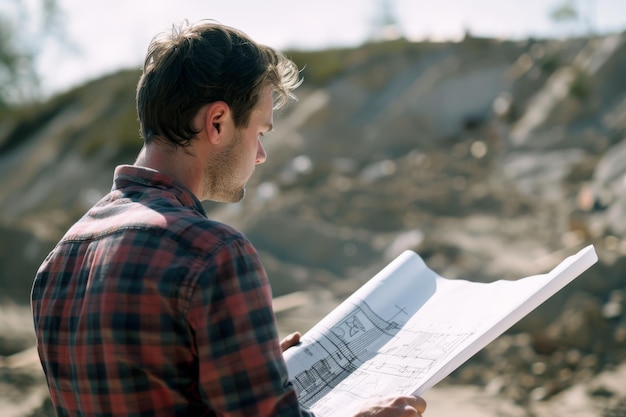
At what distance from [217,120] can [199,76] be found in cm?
10

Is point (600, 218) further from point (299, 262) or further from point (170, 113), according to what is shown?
→ point (170, 113)

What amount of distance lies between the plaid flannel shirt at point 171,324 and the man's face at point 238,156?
0.21 m

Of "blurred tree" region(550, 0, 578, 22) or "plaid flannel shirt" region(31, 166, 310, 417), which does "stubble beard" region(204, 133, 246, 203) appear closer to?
"plaid flannel shirt" region(31, 166, 310, 417)

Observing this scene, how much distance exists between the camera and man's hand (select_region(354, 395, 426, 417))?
152 centimetres

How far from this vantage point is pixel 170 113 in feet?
5.39

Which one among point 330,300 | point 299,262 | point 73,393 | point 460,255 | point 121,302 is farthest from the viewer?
point 299,262

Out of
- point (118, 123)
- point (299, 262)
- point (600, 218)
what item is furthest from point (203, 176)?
point (118, 123)

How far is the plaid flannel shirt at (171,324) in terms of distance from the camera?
1351 millimetres

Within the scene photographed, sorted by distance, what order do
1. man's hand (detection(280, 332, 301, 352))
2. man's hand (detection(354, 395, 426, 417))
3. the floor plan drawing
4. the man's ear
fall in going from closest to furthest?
man's hand (detection(354, 395, 426, 417)) → the man's ear → the floor plan drawing → man's hand (detection(280, 332, 301, 352))

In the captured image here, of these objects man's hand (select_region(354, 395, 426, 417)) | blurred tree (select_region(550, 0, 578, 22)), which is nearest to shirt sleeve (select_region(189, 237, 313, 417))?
man's hand (select_region(354, 395, 426, 417))

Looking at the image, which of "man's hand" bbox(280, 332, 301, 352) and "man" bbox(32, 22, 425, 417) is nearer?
"man" bbox(32, 22, 425, 417)

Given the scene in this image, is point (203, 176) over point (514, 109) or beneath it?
beneath

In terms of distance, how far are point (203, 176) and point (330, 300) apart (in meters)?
6.65

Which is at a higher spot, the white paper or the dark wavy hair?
the dark wavy hair
